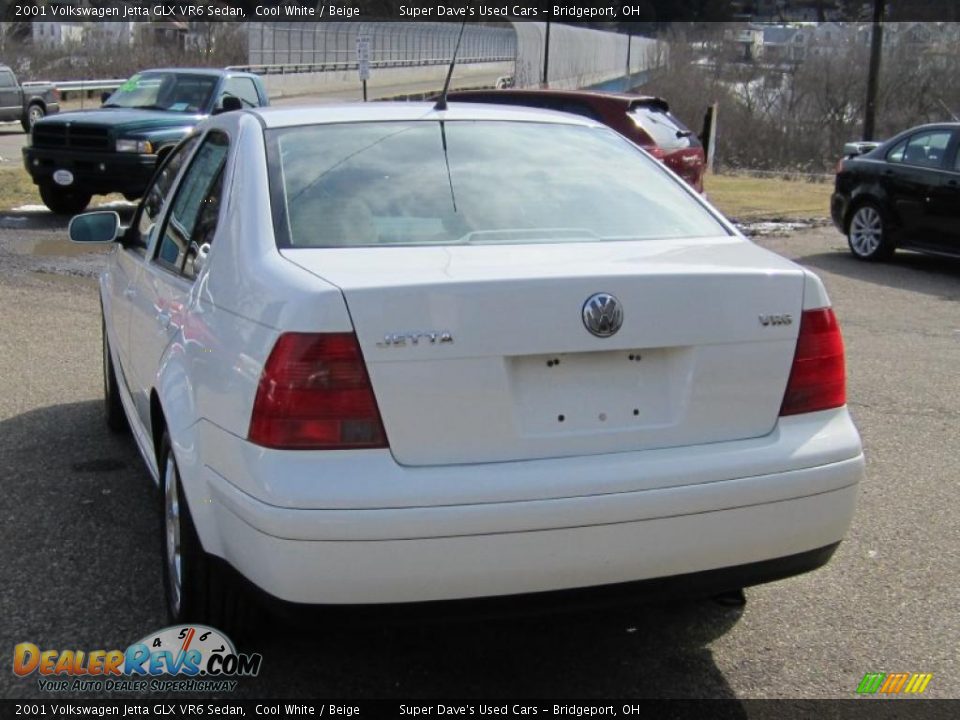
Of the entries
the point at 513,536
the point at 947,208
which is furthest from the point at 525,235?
the point at 947,208

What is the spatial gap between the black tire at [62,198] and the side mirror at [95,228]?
9614 millimetres

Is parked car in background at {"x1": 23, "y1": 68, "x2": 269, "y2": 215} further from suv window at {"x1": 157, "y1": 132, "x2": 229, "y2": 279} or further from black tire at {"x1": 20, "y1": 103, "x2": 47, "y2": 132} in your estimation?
black tire at {"x1": 20, "y1": 103, "x2": 47, "y2": 132}

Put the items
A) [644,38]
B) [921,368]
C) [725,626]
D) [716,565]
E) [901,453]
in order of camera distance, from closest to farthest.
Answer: [716,565] < [725,626] < [901,453] < [921,368] < [644,38]

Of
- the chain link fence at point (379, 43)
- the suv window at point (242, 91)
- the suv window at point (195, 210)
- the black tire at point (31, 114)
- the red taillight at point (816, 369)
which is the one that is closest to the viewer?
the red taillight at point (816, 369)

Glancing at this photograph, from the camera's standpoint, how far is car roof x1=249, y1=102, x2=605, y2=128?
402cm

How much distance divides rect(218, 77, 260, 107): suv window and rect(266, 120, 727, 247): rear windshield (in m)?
11.2

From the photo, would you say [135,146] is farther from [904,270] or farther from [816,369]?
[816,369]

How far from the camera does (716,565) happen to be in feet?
10.2

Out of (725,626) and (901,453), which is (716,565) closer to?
(725,626)

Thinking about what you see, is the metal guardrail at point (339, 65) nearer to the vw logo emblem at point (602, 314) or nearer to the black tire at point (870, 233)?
the black tire at point (870, 233)

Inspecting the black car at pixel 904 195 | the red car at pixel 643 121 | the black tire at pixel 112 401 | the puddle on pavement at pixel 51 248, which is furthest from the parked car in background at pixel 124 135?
the black tire at pixel 112 401

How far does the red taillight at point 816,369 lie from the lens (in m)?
3.26

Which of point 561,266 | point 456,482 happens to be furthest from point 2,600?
point 561,266

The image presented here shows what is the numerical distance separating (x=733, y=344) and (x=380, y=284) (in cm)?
98
